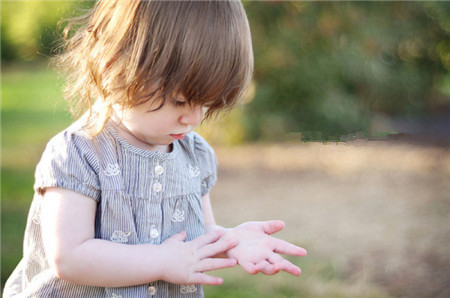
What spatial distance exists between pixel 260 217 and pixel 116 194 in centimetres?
259

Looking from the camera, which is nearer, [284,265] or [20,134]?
[284,265]

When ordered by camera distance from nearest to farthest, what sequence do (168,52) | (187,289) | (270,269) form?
1. (168,52)
2. (270,269)
3. (187,289)

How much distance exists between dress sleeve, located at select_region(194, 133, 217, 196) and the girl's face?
0.25 meters

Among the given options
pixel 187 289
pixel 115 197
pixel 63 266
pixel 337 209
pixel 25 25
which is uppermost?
pixel 25 25

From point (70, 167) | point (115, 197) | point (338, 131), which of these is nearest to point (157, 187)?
point (115, 197)

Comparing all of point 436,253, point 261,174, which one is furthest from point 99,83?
point 261,174

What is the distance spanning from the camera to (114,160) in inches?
56.1

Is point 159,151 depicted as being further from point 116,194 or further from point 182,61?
point 182,61

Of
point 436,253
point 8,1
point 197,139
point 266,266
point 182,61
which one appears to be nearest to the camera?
point 182,61

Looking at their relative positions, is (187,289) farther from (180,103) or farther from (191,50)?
(191,50)

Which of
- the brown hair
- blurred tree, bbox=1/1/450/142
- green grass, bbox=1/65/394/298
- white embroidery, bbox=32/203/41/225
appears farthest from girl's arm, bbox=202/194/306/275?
blurred tree, bbox=1/1/450/142

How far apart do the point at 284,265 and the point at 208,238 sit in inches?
8.0

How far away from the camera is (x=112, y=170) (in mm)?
1415

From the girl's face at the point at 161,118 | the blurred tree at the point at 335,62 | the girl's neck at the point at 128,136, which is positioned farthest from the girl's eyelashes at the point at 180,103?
the blurred tree at the point at 335,62
